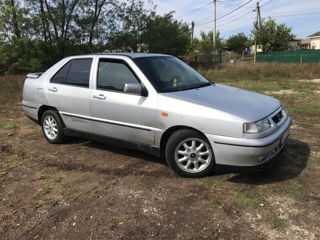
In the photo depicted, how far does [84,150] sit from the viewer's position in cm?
489

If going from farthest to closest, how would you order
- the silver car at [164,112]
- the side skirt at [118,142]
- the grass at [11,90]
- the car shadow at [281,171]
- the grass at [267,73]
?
the grass at [267,73] < the grass at [11,90] < the side skirt at [118,142] < the car shadow at [281,171] < the silver car at [164,112]

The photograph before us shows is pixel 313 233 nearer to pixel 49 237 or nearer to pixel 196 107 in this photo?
pixel 196 107

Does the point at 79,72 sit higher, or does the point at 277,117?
the point at 79,72

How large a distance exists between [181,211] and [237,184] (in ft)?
3.02

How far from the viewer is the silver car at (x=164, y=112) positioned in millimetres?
3248

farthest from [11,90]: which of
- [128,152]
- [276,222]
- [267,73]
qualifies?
[267,73]

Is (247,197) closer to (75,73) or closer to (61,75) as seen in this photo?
(75,73)

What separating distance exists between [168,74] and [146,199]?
6.11 ft

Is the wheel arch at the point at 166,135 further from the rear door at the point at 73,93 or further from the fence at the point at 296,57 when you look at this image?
the fence at the point at 296,57

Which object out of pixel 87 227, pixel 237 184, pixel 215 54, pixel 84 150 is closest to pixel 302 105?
pixel 237 184

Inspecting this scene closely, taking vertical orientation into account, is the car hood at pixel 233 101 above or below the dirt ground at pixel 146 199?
above

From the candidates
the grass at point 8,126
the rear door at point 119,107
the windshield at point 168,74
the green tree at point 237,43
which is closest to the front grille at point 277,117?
the windshield at point 168,74

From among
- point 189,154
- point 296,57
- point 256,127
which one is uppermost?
point 296,57

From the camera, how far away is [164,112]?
3.59 m
